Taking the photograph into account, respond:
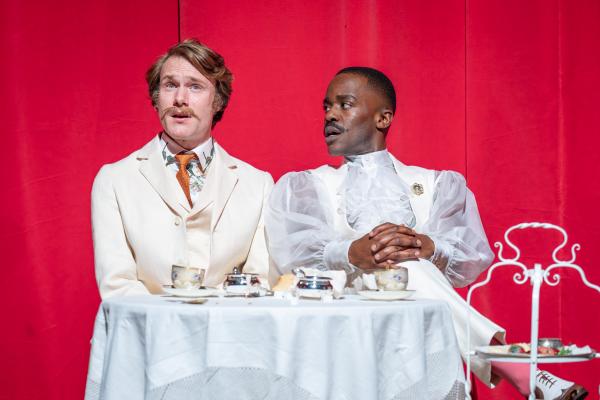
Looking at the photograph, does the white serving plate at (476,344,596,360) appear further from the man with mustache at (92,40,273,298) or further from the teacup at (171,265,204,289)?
the man with mustache at (92,40,273,298)

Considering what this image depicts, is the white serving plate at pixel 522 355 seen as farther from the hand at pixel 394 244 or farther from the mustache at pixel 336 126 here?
the mustache at pixel 336 126

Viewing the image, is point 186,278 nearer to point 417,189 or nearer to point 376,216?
point 376,216

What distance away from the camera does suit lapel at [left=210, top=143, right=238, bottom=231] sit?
128 inches

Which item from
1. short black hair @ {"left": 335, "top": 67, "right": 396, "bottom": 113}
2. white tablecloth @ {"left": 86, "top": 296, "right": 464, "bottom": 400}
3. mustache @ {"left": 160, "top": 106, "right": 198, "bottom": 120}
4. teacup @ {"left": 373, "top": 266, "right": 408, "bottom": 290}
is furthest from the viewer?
short black hair @ {"left": 335, "top": 67, "right": 396, "bottom": 113}

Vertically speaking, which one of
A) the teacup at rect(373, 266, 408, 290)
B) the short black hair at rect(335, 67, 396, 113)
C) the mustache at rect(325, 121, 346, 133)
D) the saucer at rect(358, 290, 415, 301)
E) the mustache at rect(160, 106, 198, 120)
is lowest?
the saucer at rect(358, 290, 415, 301)

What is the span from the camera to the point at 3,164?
3631mm

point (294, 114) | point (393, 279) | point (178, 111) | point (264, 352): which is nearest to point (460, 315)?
point (393, 279)

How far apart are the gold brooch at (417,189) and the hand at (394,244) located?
51 cm

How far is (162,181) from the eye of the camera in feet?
10.5

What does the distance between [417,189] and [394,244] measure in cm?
63

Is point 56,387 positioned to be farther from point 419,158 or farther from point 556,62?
point 556,62

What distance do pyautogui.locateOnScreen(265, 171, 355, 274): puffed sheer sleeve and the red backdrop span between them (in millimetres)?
618

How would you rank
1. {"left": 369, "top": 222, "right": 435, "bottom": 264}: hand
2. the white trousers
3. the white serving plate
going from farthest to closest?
{"left": 369, "top": 222, "right": 435, "bottom": 264}: hand, the white trousers, the white serving plate

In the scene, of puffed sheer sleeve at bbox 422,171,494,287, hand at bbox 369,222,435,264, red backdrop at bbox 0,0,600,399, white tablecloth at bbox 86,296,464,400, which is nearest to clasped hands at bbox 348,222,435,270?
hand at bbox 369,222,435,264
